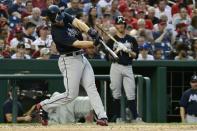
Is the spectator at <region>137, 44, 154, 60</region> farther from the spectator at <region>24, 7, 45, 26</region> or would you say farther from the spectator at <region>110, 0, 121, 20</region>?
→ the spectator at <region>24, 7, 45, 26</region>

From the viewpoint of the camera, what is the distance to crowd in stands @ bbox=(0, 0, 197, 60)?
13.6 m

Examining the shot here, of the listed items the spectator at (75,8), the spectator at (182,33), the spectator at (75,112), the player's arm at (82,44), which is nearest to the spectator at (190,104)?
the spectator at (75,112)

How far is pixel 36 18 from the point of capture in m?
14.8

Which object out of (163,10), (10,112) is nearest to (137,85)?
(10,112)

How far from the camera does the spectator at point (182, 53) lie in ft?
45.8

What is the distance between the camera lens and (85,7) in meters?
15.6

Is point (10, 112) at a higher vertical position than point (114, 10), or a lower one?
lower

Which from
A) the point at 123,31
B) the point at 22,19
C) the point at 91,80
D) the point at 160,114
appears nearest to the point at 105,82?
the point at 123,31

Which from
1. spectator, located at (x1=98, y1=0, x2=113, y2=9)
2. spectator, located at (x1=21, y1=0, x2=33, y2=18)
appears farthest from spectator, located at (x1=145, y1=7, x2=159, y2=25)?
spectator, located at (x1=21, y1=0, x2=33, y2=18)

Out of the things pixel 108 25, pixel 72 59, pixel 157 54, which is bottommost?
pixel 157 54

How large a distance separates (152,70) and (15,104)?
3.75 metres

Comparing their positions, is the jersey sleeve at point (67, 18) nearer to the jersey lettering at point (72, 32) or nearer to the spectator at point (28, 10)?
the jersey lettering at point (72, 32)

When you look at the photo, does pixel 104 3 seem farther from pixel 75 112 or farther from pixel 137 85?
pixel 75 112

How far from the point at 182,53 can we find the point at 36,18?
3258mm
